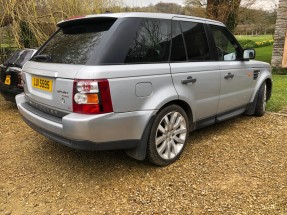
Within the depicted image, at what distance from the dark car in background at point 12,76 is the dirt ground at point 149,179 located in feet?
4.80

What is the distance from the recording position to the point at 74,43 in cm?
329

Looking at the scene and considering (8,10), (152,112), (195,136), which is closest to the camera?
(152,112)

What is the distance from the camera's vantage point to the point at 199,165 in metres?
3.56

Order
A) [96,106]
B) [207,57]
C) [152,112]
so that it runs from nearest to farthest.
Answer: [96,106] < [152,112] < [207,57]

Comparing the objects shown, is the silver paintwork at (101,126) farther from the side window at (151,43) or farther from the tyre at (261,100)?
the tyre at (261,100)

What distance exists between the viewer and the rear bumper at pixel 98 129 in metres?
2.73

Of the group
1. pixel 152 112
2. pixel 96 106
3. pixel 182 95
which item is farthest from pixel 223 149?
pixel 96 106

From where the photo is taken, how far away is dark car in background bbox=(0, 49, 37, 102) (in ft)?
18.4

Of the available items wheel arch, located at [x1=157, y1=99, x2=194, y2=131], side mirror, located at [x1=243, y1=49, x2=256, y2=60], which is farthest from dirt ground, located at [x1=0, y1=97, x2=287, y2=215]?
side mirror, located at [x1=243, y1=49, x2=256, y2=60]

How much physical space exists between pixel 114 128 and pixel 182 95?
1039 millimetres

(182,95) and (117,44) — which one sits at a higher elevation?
(117,44)

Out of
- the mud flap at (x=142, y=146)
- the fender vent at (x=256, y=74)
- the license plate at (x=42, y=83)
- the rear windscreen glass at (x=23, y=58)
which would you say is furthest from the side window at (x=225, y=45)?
the rear windscreen glass at (x=23, y=58)

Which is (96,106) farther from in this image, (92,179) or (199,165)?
(199,165)

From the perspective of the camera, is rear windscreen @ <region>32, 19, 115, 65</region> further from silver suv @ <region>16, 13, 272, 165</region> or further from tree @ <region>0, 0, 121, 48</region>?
tree @ <region>0, 0, 121, 48</region>
